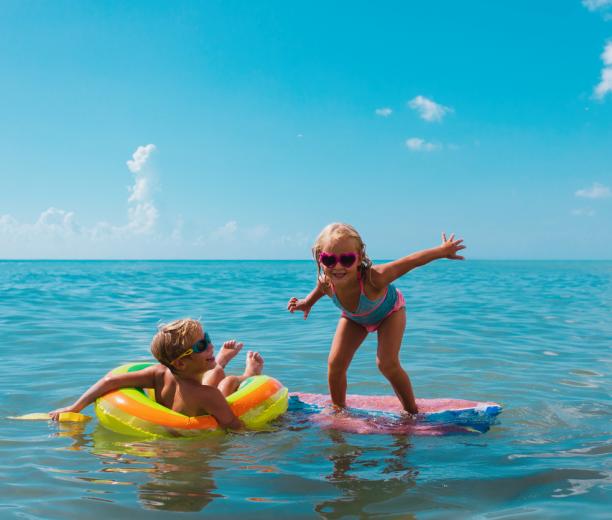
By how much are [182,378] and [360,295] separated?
4.87 ft

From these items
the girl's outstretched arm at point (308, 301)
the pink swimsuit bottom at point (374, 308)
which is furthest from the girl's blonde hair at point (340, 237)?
the girl's outstretched arm at point (308, 301)

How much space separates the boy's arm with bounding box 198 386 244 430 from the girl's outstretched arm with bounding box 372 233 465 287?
1.44m

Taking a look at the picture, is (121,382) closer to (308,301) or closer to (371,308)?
(308,301)

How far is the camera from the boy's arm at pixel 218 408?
4.36 metres

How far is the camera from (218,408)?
443 centimetres

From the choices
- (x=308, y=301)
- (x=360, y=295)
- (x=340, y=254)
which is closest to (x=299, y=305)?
(x=308, y=301)

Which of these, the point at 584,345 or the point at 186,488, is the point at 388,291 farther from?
the point at 584,345

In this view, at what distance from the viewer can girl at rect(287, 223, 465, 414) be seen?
14.4 feet

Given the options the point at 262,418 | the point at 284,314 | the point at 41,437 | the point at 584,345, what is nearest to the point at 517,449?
the point at 262,418

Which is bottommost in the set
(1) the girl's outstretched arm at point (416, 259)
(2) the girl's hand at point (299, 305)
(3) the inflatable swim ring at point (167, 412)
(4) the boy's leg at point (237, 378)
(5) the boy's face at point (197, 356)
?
(3) the inflatable swim ring at point (167, 412)

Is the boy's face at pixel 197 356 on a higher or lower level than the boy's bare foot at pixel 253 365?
higher

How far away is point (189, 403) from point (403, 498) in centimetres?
180

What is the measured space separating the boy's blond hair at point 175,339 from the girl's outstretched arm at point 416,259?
139 cm

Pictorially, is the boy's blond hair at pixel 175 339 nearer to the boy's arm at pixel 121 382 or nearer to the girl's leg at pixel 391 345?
the boy's arm at pixel 121 382
